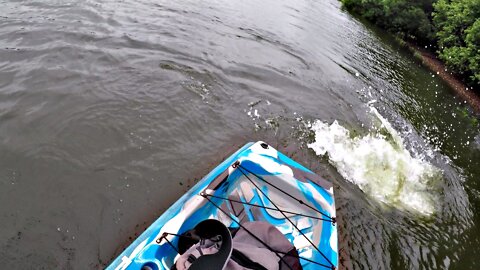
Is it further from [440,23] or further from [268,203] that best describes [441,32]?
[268,203]

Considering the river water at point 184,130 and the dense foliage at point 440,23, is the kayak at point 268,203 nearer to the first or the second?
the river water at point 184,130

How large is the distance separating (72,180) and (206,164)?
2.44 metres

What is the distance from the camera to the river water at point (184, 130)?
5.13 m

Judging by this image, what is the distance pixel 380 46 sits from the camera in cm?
1573

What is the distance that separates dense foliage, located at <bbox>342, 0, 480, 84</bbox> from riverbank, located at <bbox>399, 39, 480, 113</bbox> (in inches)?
14.2

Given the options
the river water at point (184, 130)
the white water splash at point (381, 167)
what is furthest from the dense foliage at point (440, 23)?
the white water splash at point (381, 167)

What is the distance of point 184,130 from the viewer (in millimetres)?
6953

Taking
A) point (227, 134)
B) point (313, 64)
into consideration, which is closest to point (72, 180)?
point (227, 134)

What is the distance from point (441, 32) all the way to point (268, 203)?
1490 cm

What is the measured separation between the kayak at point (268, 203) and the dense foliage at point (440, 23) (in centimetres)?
1075

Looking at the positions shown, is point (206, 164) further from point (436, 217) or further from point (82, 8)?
point (82, 8)

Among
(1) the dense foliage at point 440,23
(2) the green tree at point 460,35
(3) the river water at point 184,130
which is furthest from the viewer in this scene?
(1) the dense foliage at point 440,23

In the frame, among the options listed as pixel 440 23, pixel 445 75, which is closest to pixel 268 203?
pixel 445 75

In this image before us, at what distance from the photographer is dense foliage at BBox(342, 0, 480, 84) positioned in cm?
1287
